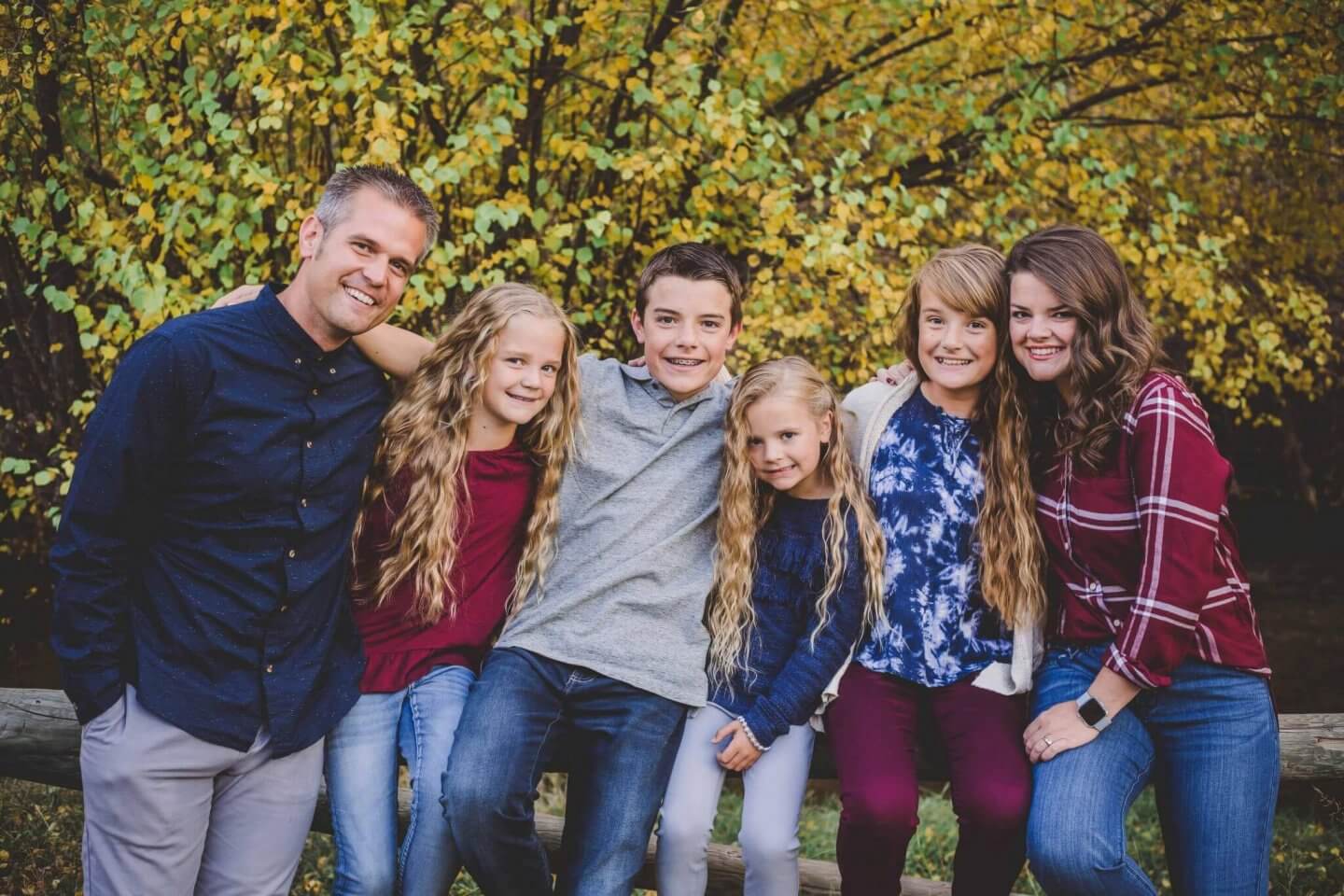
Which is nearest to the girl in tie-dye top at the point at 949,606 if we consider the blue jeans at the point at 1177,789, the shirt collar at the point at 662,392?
the blue jeans at the point at 1177,789

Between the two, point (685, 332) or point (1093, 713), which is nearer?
point (1093, 713)

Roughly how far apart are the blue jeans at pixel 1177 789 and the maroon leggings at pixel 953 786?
7cm

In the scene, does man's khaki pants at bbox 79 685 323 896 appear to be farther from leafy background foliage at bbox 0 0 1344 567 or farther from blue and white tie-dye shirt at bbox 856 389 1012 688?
leafy background foliage at bbox 0 0 1344 567

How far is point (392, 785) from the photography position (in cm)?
257

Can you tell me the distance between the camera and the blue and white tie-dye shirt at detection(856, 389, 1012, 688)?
267 cm

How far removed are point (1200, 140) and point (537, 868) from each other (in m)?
5.99

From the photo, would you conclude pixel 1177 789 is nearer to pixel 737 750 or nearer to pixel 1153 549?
pixel 1153 549

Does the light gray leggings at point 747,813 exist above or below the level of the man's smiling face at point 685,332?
below

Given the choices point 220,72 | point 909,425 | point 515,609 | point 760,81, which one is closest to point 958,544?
point 909,425

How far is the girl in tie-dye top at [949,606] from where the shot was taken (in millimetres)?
2436

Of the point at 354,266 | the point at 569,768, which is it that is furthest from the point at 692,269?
the point at 569,768

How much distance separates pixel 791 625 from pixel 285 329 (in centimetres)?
150

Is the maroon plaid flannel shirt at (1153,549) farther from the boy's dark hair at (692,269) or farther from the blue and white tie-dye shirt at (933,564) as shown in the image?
the boy's dark hair at (692,269)

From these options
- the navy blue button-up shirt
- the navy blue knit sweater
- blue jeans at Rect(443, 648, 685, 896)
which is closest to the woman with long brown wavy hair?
the navy blue knit sweater
